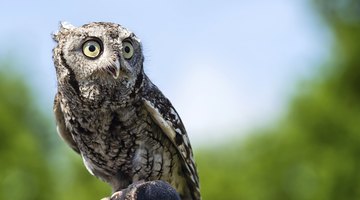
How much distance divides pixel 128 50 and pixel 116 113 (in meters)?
0.36

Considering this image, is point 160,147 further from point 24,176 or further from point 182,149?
point 24,176

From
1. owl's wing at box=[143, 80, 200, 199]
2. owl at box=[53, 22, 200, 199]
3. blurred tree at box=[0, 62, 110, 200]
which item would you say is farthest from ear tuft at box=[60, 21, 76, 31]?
blurred tree at box=[0, 62, 110, 200]

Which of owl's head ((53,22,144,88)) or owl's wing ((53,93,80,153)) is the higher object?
owl's head ((53,22,144,88))

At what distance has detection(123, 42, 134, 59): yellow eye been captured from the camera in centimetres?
335

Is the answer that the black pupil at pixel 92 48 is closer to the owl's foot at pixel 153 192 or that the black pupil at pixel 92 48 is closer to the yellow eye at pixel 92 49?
the yellow eye at pixel 92 49

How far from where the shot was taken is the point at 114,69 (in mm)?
3252

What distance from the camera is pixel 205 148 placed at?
19062 millimetres

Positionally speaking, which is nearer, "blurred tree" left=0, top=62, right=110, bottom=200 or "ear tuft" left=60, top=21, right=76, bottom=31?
"ear tuft" left=60, top=21, right=76, bottom=31

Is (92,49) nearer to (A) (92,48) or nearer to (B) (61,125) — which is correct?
(A) (92,48)

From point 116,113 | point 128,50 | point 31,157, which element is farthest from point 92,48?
point 31,157

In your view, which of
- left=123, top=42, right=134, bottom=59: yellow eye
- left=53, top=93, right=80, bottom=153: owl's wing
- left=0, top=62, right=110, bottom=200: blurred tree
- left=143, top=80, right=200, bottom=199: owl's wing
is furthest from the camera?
left=0, top=62, right=110, bottom=200: blurred tree

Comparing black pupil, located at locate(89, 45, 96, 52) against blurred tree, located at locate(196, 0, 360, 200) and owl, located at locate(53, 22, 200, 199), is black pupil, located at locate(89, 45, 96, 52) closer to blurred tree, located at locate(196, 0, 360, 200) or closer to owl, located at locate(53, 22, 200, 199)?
owl, located at locate(53, 22, 200, 199)

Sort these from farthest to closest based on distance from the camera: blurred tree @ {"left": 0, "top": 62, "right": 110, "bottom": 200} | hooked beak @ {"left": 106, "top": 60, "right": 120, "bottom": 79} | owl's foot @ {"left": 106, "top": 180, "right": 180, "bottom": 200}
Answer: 1. blurred tree @ {"left": 0, "top": 62, "right": 110, "bottom": 200}
2. hooked beak @ {"left": 106, "top": 60, "right": 120, "bottom": 79}
3. owl's foot @ {"left": 106, "top": 180, "right": 180, "bottom": 200}

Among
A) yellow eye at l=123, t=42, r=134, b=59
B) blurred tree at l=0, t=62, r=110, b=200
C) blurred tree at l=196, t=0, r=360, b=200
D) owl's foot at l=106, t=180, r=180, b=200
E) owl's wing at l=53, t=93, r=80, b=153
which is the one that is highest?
blurred tree at l=196, t=0, r=360, b=200
